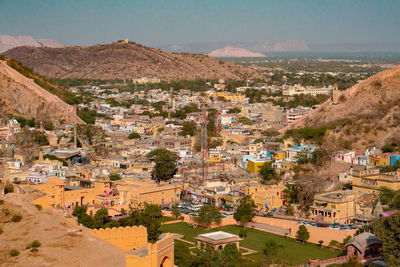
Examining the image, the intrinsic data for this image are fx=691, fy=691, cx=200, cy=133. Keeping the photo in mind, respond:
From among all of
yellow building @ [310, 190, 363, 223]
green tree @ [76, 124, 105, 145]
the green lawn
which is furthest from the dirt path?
green tree @ [76, 124, 105, 145]

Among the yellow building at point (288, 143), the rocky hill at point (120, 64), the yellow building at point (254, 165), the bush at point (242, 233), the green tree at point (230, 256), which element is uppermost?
the rocky hill at point (120, 64)

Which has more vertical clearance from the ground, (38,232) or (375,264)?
(38,232)

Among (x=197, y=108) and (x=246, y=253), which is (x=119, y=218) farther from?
(x=197, y=108)

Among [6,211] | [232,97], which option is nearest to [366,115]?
[6,211]

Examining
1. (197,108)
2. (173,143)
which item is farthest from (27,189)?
(197,108)

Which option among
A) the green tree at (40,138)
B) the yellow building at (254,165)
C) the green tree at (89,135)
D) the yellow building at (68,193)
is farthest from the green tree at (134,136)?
the yellow building at (68,193)

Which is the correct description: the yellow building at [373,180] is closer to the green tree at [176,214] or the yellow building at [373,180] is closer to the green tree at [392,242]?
the green tree at [176,214]

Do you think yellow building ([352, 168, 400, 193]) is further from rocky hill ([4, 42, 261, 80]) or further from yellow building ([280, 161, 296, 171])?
rocky hill ([4, 42, 261, 80])
